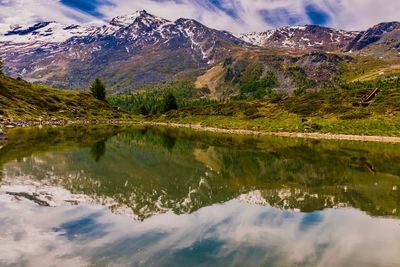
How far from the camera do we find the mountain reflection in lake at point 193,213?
2044 cm

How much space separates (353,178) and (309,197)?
44.2ft

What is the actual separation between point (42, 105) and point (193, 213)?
149 metres

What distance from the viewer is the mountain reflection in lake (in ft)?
67.1

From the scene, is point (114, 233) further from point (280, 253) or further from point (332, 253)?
point (332, 253)

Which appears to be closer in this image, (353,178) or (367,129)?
(353,178)

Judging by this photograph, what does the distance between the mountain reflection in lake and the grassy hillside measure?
3490 inches

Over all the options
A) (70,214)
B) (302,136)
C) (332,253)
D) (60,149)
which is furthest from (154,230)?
(302,136)

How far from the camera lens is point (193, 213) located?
29.3m

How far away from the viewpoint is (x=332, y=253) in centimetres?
2155

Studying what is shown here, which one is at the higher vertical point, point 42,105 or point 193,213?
point 42,105

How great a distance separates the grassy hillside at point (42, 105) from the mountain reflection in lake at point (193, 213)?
88.7 metres

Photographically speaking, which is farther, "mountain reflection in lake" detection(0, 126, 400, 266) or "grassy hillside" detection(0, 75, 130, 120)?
"grassy hillside" detection(0, 75, 130, 120)

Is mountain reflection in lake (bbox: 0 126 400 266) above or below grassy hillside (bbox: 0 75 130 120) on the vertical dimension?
below

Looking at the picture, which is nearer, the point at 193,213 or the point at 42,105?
the point at 193,213
